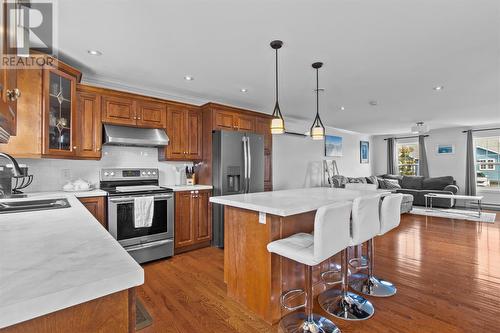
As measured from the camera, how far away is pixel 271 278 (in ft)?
6.40

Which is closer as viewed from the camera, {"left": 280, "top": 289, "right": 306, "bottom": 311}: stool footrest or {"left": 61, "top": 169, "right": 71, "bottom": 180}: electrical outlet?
{"left": 280, "top": 289, "right": 306, "bottom": 311}: stool footrest

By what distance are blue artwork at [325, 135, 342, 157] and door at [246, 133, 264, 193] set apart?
3.71 metres

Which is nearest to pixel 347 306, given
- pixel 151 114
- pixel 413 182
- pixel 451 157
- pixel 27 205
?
pixel 27 205

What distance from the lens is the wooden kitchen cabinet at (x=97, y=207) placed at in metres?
2.81

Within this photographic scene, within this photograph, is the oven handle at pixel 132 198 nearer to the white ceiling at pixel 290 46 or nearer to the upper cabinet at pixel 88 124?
the upper cabinet at pixel 88 124

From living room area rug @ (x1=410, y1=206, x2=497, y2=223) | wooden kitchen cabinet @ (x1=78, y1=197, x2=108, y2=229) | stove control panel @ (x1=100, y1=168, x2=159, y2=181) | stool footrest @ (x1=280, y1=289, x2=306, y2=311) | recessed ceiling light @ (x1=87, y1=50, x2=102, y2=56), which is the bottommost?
living room area rug @ (x1=410, y1=206, x2=497, y2=223)

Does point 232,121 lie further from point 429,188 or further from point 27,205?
point 429,188

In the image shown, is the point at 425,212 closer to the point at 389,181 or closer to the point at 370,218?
the point at 389,181

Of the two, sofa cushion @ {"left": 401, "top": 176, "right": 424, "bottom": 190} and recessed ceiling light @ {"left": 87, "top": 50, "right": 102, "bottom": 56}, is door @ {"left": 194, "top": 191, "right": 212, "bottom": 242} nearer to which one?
recessed ceiling light @ {"left": 87, "top": 50, "right": 102, "bottom": 56}

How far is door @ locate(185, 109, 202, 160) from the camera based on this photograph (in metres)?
3.91

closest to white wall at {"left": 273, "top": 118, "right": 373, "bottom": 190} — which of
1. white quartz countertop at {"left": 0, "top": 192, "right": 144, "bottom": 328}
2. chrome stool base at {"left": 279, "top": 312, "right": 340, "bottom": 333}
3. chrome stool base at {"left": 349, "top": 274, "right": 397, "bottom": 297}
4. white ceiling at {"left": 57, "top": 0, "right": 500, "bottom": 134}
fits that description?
white ceiling at {"left": 57, "top": 0, "right": 500, "bottom": 134}

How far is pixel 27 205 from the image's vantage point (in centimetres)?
183

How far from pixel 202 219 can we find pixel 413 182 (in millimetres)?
7207

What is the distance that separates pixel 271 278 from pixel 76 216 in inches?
56.5
